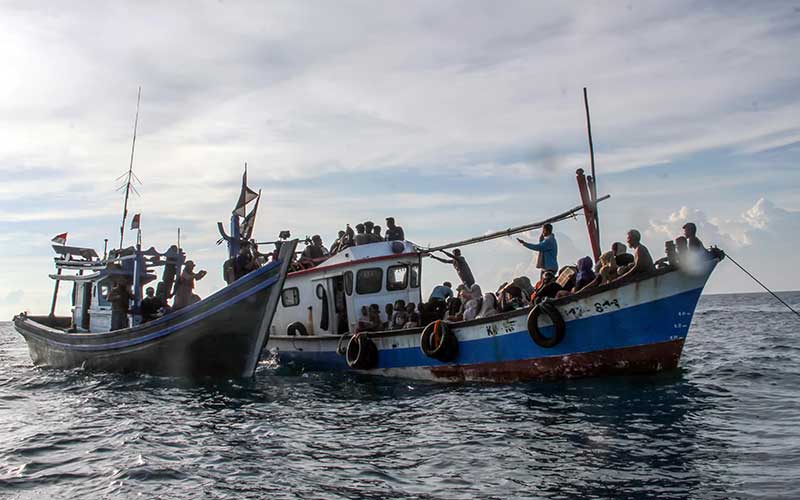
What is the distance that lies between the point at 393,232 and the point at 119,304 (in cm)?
780

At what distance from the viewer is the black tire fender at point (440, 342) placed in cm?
1474

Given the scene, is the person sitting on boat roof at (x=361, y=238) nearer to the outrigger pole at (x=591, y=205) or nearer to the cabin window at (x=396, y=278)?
the cabin window at (x=396, y=278)

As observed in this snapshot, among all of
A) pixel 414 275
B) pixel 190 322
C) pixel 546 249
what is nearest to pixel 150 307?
pixel 190 322

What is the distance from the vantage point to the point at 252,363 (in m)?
16.9

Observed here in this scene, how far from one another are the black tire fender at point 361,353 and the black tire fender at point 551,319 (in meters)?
4.58

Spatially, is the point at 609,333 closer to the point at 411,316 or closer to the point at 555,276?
the point at 555,276

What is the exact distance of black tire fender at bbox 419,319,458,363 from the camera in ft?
48.4

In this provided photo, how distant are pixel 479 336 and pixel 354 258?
5.25 metres

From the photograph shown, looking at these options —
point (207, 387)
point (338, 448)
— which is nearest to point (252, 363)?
point (207, 387)

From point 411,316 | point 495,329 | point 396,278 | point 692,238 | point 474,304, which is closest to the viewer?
point 692,238

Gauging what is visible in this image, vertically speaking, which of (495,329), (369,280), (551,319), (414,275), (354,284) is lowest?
(495,329)

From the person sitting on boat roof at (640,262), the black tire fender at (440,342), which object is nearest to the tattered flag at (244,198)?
the black tire fender at (440,342)

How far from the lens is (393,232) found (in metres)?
19.8

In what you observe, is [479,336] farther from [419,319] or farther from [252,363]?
[252,363]
